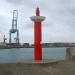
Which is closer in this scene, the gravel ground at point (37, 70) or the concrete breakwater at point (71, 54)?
the gravel ground at point (37, 70)

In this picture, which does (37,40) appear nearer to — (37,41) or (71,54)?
(37,41)

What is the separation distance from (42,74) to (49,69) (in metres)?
0.41

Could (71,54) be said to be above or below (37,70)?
above

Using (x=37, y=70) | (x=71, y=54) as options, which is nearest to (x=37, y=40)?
(x=71, y=54)

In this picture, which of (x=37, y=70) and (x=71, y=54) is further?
(x=71, y=54)

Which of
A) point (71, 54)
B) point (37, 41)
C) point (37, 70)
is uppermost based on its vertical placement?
point (37, 41)

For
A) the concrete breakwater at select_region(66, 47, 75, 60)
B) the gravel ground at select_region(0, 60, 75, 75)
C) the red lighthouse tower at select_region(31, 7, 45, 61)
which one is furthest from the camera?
the red lighthouse tower at select_region(31, 7, 45, 61)

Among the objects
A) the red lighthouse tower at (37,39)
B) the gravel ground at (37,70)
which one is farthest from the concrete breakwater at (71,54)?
the gravel ground at (37,70)

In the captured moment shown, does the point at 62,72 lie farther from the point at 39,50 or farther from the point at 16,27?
the point at 16,27

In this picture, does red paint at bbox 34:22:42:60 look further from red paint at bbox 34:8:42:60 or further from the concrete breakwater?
the concrete breakwater

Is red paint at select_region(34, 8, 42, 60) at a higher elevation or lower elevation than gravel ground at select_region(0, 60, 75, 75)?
higher

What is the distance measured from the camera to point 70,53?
8609 millimetres

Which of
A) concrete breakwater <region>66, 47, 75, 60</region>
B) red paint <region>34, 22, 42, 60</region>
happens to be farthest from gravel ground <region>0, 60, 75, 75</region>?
red paint <region>34, 22, 42, 60</region>

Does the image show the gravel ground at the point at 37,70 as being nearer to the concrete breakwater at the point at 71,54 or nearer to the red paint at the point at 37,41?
the concrete breakwater at the point at 71,54
